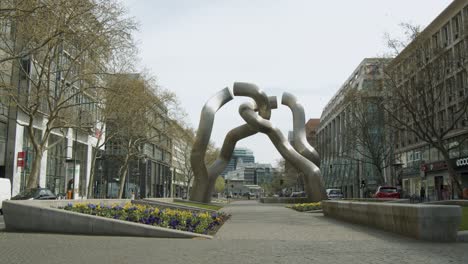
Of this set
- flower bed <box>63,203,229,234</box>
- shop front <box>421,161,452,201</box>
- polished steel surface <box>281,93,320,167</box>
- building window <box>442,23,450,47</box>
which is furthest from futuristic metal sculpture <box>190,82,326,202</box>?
building window <box>442,23,450,47</box>

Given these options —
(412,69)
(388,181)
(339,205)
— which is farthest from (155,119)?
(388,181)

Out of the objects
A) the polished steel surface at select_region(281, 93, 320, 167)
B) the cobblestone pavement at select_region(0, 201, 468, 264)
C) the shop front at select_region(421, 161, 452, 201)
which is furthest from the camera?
the shop front at select_region(421, 161, 452, 201)

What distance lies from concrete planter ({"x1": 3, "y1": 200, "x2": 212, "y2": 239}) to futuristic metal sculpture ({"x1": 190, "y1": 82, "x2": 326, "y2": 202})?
1676 centimetres

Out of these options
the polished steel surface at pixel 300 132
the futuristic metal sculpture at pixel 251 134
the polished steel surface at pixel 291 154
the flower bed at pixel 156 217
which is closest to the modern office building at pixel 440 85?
the polished steel surface at pixel 300 132

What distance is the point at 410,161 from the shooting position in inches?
2479

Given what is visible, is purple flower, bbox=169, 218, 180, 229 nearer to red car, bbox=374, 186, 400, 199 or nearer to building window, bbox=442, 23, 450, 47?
red car, bbox=374, 186, 400, 199

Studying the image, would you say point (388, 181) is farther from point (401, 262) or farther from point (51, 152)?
point (401, 262)

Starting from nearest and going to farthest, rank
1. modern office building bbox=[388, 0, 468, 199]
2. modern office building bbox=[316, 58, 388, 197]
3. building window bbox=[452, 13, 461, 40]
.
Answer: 1. modern office building bbox=[388, 0, 468, 199]
2. building window bbox=[452, 13, 461, 40]
3. modern office building bbox=[316, 58, 388, 197]

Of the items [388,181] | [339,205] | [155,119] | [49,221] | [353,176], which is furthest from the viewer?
[353,176]

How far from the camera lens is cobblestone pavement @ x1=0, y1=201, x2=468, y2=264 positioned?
29.3 ft

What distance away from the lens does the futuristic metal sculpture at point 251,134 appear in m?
31.3

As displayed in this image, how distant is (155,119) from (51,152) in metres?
10.6

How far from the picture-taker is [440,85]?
35969mm

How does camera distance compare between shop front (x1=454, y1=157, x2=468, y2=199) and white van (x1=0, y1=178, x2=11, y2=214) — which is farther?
shop front (x1=454, y1=157, x2=468, y2=199)
